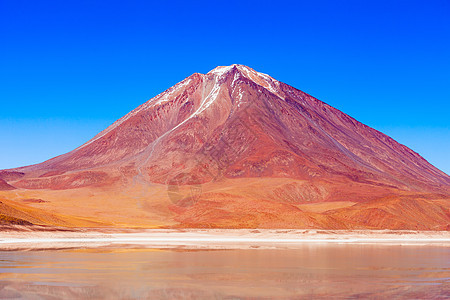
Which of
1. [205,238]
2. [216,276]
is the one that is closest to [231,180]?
[205,238]

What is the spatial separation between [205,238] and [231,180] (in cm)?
8786

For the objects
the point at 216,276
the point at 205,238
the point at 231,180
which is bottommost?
the point at 216,276

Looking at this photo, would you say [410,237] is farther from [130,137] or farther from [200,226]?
[130,137]

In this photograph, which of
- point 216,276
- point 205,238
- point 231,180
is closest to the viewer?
point 216,276

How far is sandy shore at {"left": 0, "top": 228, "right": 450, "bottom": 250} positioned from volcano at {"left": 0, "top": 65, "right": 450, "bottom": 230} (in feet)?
23.7

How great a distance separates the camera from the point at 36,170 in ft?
586

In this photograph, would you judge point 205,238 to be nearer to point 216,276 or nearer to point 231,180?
point 216,276

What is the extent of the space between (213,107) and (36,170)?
214ft

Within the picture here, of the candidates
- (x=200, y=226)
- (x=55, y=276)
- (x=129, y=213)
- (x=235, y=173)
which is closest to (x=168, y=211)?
(x=129, y=213)

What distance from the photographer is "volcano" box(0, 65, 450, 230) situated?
81.7 meters

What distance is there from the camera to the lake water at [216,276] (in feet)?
64.0

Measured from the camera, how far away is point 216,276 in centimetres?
2403

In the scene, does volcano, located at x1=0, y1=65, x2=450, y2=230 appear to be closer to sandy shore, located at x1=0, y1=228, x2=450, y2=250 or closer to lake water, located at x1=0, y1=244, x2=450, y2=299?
sandy shore, located at x1=0, y1=228, x2=450, y2=250

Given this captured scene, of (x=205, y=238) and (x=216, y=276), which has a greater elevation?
(x=205, y=238)
